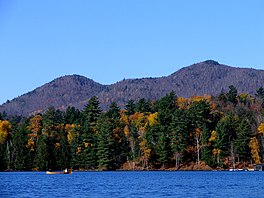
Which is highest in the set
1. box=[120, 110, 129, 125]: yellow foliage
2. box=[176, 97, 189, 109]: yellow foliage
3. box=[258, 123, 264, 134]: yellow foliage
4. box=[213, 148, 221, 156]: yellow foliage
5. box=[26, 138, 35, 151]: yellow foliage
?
box=[176, 97, 189, 109]: yellow foliage

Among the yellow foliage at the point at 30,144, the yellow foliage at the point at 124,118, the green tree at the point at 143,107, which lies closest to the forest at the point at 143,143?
the yellow foliage at the point at 30,144

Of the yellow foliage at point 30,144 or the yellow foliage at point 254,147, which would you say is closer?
the yellow foliage at point 254,147

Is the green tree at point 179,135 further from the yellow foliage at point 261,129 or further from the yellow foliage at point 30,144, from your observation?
the yellow foliage at point 30,144

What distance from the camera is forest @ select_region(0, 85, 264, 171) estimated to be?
138250 millimetres

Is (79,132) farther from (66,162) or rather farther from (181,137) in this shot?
(181,137)

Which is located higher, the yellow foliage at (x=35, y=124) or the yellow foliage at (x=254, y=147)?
the yellow foliage at (x=35, y=124)

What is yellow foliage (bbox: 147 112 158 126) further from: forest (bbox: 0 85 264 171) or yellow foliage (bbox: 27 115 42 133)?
yellow foliage (bbox: 27 115 42 133)

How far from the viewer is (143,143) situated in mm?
142125

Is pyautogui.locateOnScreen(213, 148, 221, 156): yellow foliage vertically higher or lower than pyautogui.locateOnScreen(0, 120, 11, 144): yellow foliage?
lower

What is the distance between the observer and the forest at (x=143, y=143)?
138m

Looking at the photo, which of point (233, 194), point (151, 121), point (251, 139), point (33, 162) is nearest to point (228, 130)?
point (251, 139)

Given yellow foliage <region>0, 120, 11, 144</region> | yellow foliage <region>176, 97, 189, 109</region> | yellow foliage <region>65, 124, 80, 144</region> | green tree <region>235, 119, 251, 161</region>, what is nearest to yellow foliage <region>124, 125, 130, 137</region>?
yellow foliage <region>65, 124, 80, 144</region>

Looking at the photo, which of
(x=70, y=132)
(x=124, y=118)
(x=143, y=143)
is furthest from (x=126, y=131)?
(x=70, y=132)

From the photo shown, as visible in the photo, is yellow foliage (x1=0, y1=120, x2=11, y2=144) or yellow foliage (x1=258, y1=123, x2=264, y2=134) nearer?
yellow foliage (x1=258, y1=123, x2=264, y2=134)
